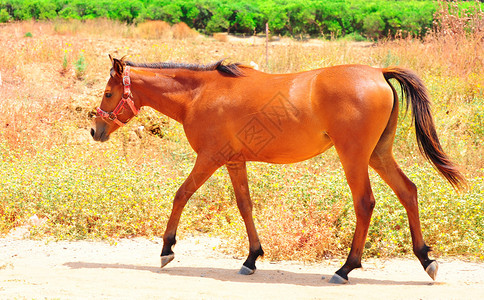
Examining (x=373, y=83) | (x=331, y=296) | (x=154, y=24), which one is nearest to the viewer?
→ (x=331, y=296)

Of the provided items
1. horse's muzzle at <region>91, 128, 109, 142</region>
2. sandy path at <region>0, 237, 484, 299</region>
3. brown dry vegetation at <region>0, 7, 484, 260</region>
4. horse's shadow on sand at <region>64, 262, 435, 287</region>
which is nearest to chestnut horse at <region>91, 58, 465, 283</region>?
horse's muzzle at <region>91, 128, 109, 142</region>

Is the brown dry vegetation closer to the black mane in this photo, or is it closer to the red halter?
the red halter

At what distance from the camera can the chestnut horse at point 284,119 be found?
5020 millimetres

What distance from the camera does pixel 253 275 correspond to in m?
5.50

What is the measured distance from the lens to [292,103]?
5.21m

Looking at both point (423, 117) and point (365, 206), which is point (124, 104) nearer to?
point (365, 206)

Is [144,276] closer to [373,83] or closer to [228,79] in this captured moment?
[228,79]

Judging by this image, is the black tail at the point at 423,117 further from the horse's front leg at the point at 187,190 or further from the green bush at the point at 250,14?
the green bush at the point at 250,14

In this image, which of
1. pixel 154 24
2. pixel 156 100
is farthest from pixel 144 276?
pixel 154 24

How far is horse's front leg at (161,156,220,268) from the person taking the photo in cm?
536

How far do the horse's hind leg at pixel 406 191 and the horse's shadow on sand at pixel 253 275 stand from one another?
29cm

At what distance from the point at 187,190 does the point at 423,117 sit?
2.20 meters

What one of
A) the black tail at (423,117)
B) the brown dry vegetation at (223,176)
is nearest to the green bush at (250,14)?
the brown dry vegetation at (223,176)

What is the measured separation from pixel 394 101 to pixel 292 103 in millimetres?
899
